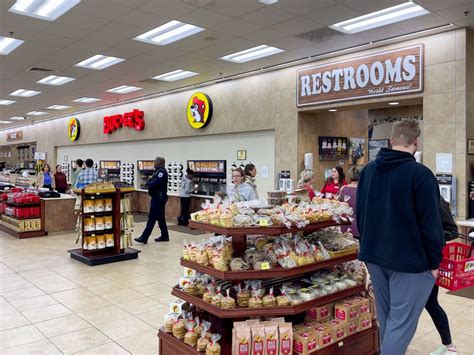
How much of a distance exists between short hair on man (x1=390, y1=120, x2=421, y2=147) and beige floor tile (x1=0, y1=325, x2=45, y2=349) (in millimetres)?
3440

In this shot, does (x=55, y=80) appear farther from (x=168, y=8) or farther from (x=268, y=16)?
(x=268, y=16)

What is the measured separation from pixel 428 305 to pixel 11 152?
27.4m

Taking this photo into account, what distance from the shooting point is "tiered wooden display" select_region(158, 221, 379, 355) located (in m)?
2.83

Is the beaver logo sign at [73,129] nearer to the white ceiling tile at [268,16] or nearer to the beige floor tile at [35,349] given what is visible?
the white ceiling tile at [268,16]

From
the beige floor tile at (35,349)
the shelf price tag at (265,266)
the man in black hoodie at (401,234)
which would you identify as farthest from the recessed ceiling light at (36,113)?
the man in black hoodie at (401,234)

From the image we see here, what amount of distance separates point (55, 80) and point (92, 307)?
302 inches

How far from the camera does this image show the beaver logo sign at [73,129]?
16.5 metres

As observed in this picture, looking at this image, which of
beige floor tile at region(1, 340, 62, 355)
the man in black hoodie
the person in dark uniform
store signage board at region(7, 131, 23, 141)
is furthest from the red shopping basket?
store signage board at region(7, 131, 23, 141)

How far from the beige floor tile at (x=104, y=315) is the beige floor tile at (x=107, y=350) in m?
0.57

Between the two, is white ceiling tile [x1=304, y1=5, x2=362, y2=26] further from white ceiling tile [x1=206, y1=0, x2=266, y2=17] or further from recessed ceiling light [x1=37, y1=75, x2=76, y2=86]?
recessed ceiling light [x1=37, y1=75, x2=76, y2=86]

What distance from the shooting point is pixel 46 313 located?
434 cm

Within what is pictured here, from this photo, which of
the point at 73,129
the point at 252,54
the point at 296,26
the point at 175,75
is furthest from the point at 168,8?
the point at 73,129

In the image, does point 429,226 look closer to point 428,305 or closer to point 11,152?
point 428,305

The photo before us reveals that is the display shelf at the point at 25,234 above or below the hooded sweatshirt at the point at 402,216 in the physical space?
below
